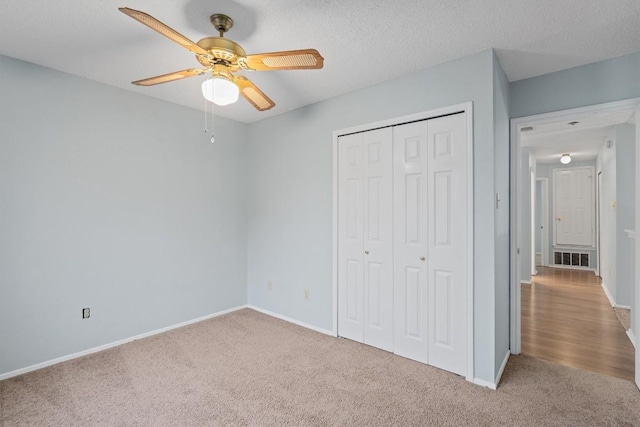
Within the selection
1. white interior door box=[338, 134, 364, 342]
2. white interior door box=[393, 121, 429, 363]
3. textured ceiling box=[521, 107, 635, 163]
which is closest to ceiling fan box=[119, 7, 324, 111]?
white interior door box=[393, 121, 429, 363]

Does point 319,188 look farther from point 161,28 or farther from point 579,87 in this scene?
point 579,87

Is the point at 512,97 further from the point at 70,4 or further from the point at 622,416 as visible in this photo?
the point at 70,4

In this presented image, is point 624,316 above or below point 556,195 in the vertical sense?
below

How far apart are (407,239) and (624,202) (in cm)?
343

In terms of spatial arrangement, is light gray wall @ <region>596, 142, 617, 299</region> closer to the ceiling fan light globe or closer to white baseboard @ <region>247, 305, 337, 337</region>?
white baseboard @ <region>247, 305, 337, 337</region>

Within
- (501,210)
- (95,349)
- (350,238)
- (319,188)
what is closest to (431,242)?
(501,210)

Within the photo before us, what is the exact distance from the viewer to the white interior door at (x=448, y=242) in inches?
99.3

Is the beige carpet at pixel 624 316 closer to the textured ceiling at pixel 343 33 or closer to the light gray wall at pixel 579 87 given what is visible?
the light gray wall at pixel 579 87

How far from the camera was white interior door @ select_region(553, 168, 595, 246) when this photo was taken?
22.9 feet

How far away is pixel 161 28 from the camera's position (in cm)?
155

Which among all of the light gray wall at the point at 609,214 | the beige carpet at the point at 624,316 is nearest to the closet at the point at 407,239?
the beige carpet at the point at 624,316

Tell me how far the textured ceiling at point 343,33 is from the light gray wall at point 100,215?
39 cm

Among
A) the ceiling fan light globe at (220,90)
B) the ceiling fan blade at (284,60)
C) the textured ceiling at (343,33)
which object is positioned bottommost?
the ceiling fan light globe at (220,90)

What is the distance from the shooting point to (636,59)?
2.41 m
